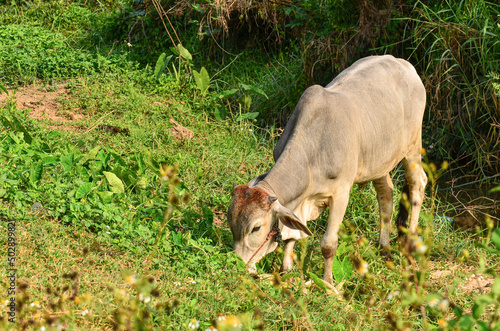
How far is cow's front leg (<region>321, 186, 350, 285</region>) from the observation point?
418cm

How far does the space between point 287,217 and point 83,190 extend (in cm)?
135

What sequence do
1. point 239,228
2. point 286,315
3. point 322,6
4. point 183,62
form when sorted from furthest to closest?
point 183,62
point 322,6
point 239,228
point 286,315

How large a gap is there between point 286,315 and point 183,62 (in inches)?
169

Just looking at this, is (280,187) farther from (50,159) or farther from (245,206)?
(50,159)

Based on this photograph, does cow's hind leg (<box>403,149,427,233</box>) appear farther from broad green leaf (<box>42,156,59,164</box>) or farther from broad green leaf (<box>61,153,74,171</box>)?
broad green leaf (<box>42,156,59,164</box>)

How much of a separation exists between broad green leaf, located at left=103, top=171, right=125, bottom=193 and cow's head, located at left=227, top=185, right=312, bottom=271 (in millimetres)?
974

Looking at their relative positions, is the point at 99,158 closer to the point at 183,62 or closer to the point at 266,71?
the point at 183,62

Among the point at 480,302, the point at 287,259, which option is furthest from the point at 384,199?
the point at 480,302

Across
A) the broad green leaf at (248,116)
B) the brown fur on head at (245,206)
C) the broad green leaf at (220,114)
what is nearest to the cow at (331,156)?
the brown fur on head at (245,206)

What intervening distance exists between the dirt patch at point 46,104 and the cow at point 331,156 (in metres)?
2.45

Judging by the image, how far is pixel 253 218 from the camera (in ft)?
12.2

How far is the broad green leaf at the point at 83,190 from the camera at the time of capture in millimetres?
3990

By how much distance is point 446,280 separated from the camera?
4.41m

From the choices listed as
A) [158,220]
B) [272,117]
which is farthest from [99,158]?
[272,117]
